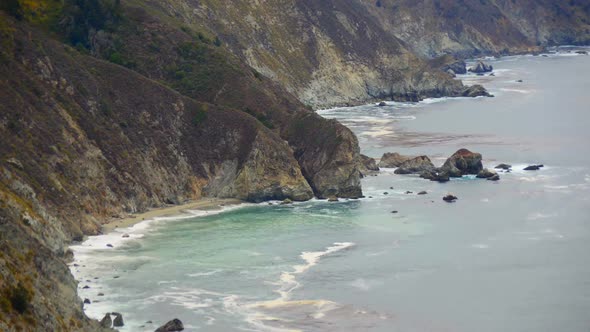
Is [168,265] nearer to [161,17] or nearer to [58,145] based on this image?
[58,145]

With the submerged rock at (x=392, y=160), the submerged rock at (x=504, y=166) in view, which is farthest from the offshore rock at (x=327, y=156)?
the submerged rock at (x=504, y=166)

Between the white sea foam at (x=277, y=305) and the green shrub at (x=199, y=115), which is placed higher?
the green shrub at (x=199, y=115)

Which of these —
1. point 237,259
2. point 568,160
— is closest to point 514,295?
point 237,259

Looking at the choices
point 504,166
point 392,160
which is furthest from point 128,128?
point 504,166

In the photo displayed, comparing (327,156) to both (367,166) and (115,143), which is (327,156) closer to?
(367,166)

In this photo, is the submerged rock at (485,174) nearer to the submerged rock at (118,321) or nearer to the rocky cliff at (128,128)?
the rocky cliff at (128,128)

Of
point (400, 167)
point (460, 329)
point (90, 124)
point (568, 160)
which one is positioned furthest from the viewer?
point (568, 160)

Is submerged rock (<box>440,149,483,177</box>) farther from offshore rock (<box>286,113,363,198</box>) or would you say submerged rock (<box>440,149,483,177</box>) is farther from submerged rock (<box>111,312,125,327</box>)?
submerged rock (<box>111,312,125,327</box>)
